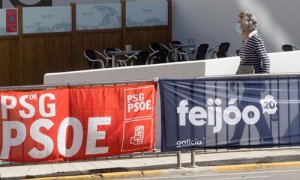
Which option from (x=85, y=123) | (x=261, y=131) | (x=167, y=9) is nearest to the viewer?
(x=85, y=123)

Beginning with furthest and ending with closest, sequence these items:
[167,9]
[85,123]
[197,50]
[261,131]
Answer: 1. [167,9]
2. [197,50]
3. [261,131]
4. [85,123]

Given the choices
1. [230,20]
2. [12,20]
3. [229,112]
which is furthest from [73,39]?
[229,112]

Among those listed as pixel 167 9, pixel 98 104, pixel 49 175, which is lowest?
pixel 49 175

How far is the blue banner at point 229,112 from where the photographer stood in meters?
11.9

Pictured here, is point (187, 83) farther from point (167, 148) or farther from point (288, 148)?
point (288, 148)

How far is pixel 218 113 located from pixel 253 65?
1.86 metres

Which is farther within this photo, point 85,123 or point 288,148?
point 288,148

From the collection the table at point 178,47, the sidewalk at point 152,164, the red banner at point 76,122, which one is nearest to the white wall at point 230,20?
the table at point 178,47

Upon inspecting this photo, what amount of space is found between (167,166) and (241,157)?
4.13ft

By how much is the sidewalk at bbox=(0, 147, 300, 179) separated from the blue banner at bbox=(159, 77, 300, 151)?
1.07 feet

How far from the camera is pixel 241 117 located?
12.2 m

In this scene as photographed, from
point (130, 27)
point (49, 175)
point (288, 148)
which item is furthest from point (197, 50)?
point (49, 175)

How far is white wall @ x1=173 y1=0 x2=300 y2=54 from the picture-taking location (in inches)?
947

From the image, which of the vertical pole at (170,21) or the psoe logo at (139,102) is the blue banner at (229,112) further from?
the vertical pole at (170,21)
